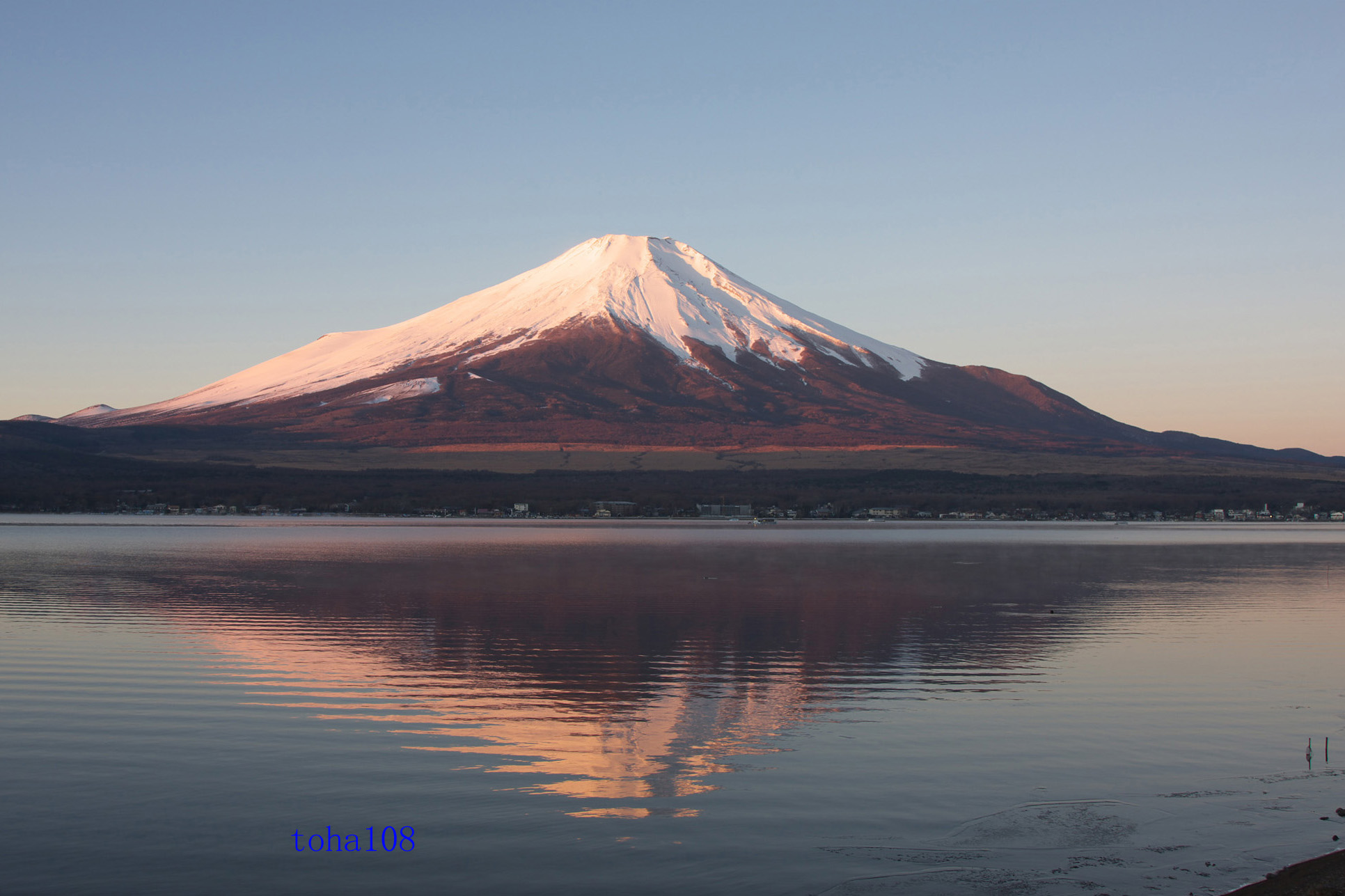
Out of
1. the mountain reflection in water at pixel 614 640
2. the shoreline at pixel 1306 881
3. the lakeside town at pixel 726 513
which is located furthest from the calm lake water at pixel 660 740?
the lakeside town at pixel 726 513

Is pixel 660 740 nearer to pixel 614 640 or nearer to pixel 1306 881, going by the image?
pixel 1306 881

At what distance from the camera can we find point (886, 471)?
500ft

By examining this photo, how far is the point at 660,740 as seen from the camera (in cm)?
1644


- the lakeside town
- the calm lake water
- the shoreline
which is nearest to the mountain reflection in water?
the calm lake water

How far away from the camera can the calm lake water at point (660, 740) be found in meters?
11.3

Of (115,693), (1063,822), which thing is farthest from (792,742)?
(115,693)

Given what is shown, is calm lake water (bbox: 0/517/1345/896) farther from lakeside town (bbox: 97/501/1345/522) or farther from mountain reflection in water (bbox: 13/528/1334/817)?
lakeside town (bbox: 97/501/1345/522)

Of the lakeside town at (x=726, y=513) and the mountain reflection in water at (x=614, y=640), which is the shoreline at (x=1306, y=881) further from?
the lakeside town at (x=726, y=513)

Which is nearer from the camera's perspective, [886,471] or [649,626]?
[649,626]

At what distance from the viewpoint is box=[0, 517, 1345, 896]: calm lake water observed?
11273 mm

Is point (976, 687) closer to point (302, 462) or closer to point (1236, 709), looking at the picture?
point (1236, 709)

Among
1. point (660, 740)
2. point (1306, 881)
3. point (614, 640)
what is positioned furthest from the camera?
point (614, 640)

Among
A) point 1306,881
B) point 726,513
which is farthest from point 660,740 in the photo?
point 726,513

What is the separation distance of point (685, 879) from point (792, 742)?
592 centimetres
